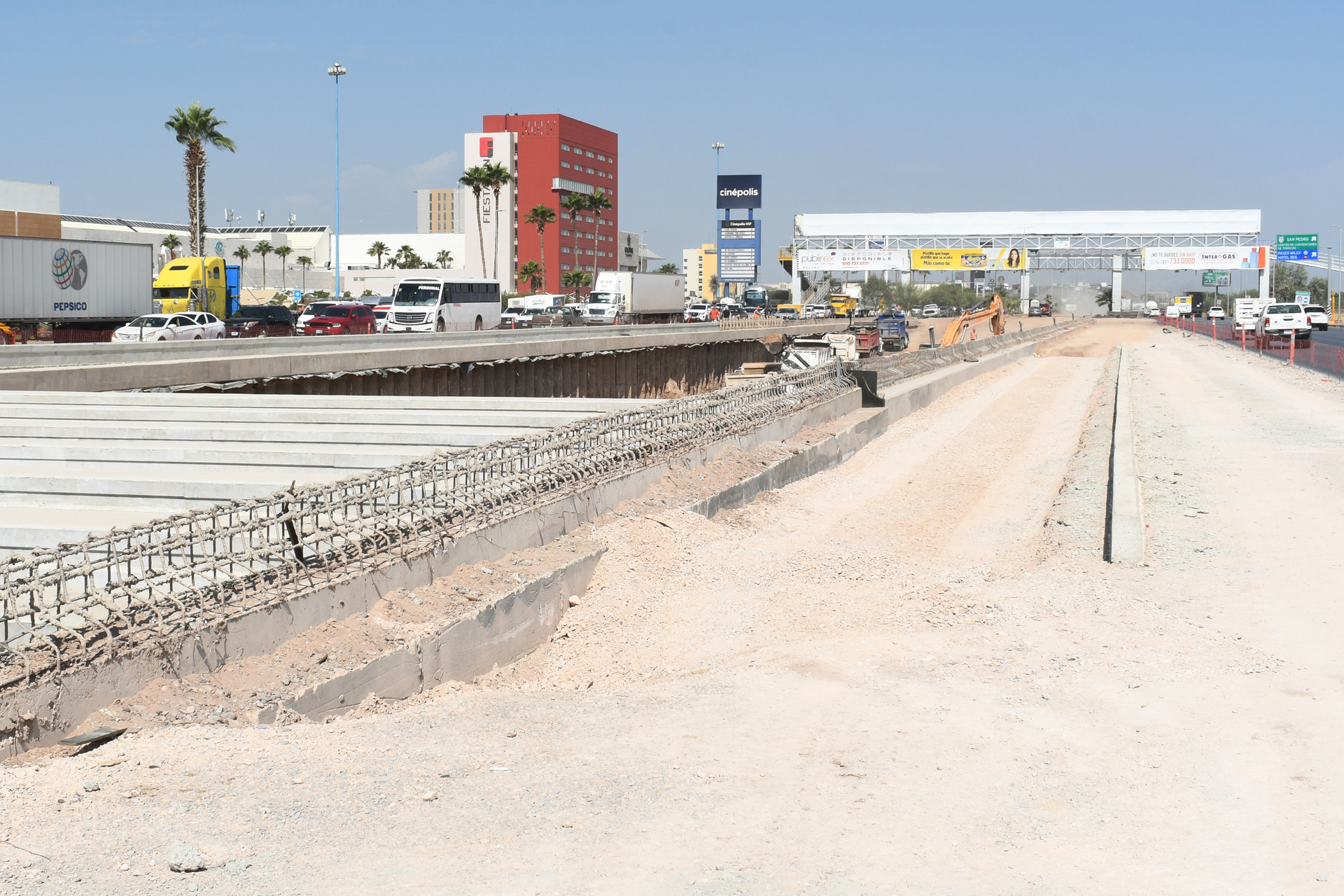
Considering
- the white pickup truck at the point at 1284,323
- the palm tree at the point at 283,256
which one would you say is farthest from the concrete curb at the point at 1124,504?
the palm tree at the point at 283,256

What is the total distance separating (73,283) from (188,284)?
8.92 m

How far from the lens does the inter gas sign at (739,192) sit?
12975 centimetres

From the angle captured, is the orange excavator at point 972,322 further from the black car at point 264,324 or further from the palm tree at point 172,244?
the palm tree at point 172,244

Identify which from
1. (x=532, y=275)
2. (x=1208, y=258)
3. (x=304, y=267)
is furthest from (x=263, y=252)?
(x=1208, y=258)

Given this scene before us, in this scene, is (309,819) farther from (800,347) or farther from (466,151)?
(466,151)

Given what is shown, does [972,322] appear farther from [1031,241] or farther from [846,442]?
[1031,241]

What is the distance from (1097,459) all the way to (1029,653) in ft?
37.7

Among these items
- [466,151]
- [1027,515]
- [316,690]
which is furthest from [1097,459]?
[466,151]

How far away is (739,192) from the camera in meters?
131

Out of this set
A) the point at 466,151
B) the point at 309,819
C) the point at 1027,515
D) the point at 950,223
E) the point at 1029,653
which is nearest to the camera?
the point at 309,819

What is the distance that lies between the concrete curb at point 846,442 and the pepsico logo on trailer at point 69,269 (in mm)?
26103

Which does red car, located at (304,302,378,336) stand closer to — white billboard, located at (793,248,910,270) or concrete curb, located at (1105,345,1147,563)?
concrete curb, located at (1105,345,1147,563)

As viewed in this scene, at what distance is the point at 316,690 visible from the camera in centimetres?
659

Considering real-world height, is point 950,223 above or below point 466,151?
below
